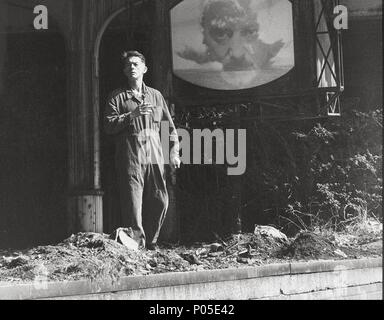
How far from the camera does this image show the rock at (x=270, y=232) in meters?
8.32

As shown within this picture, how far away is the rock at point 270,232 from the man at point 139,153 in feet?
3.74

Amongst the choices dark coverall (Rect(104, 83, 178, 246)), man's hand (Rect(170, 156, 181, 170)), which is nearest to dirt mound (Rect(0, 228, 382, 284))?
dark coverall (Rect(104, 83, 178, 246))

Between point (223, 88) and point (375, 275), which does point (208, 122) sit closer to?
point (223, 88)

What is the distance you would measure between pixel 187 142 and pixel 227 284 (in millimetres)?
1928

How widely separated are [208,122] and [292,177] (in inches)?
49.9

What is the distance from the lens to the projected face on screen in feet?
27.7

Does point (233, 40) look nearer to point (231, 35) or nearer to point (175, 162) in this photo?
point (231, 35)

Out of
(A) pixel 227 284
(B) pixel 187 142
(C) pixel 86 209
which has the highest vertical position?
(B) pixel 187 142

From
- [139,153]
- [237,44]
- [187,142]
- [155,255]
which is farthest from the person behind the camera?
[237,44]

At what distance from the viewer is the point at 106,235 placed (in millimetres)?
7922

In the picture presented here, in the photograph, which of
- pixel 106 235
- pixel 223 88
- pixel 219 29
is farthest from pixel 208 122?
pixel 106 235

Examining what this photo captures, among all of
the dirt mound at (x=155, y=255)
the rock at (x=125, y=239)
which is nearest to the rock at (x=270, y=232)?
the dirt mound at (x=155, y=255)

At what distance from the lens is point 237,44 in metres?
8.50

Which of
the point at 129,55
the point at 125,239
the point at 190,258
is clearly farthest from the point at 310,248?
the point at 129,55
